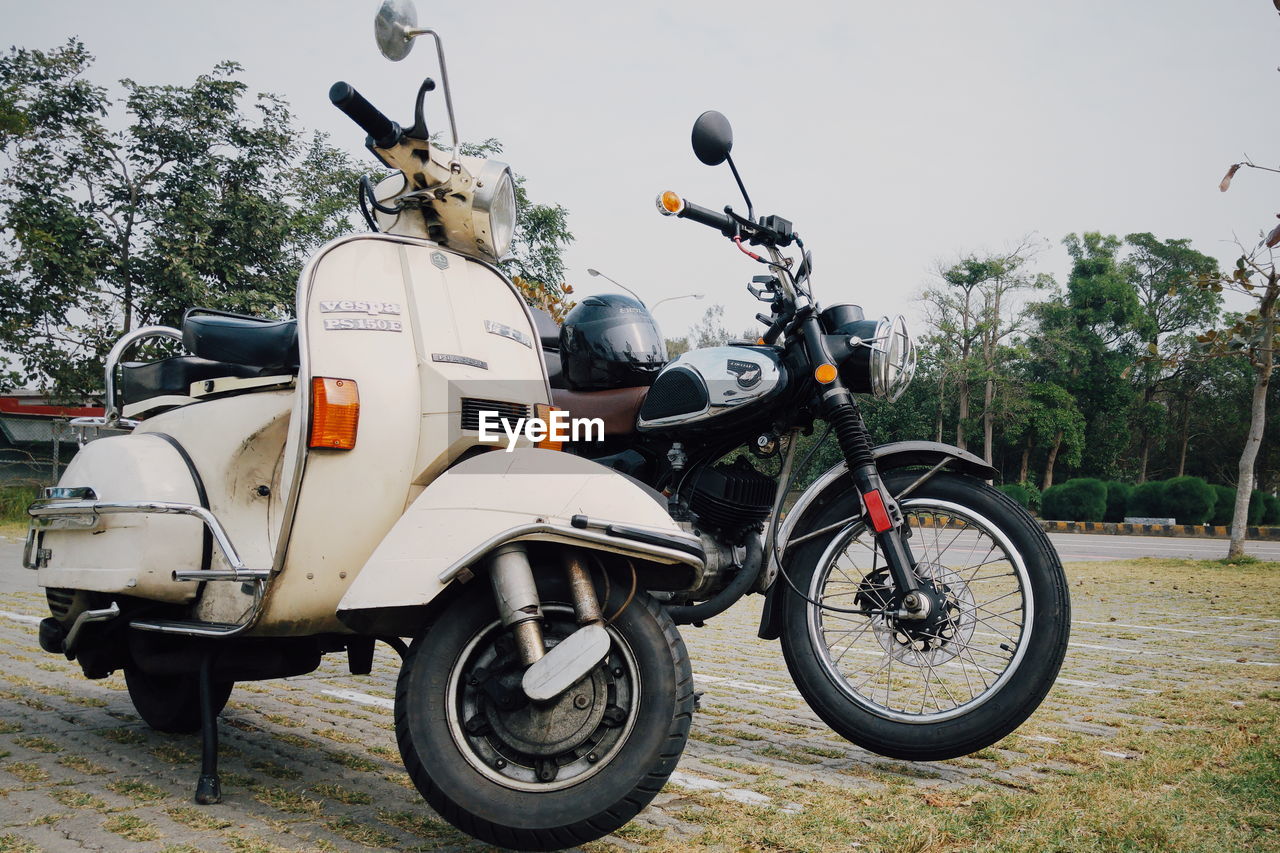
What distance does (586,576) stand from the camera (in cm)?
233

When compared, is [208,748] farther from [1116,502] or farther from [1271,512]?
[1271,512]

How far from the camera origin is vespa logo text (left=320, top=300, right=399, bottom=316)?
2770mm

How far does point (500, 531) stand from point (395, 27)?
1.58 m

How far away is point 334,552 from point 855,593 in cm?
175

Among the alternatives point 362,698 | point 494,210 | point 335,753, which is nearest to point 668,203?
point 494,210

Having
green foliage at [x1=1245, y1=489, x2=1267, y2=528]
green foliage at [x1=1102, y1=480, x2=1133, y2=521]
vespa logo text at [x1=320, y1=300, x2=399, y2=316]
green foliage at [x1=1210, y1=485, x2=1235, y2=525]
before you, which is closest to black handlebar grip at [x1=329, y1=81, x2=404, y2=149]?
vespa logo text at [x1=320, y1=300, x2=399, y2=316]

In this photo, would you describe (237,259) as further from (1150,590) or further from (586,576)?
(586,576)

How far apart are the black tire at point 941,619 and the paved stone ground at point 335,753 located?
0.56ft

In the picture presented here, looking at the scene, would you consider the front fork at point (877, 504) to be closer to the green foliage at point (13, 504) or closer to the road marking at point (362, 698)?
the road marking at point (362, 698)

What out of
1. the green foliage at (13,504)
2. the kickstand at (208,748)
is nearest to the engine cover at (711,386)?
the kickstand at (208,748)

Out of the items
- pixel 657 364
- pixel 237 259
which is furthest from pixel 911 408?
pixel 657 364

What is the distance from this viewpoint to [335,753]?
335 centimetres

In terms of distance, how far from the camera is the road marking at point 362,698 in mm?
4156

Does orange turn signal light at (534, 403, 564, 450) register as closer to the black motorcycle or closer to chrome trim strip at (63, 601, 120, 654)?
the black motorcycle
